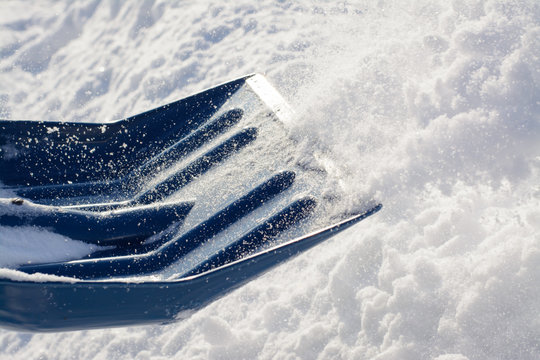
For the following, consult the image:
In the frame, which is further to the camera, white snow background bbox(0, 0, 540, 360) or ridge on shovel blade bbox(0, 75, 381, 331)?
white snow background bbox(0, 0, 540, 360)

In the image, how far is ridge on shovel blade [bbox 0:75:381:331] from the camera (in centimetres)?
151

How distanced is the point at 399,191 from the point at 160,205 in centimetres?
99

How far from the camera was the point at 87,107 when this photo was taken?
129 inches

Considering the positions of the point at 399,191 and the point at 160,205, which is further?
the point at 399,191

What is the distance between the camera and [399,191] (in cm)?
209

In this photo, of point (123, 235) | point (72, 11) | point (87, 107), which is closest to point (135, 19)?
point (72, 11)

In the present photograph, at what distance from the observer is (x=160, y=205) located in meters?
1.96

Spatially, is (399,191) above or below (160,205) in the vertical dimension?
below

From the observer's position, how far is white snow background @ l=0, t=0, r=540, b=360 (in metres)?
1.68

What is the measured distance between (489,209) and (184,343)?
1.32m

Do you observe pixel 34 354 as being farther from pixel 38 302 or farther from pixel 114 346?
pixel 38 302

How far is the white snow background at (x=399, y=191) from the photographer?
66.3 inches

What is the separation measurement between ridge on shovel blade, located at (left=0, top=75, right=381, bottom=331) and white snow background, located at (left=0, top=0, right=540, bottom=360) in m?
0.17

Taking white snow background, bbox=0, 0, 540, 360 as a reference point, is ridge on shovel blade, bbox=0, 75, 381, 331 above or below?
above
